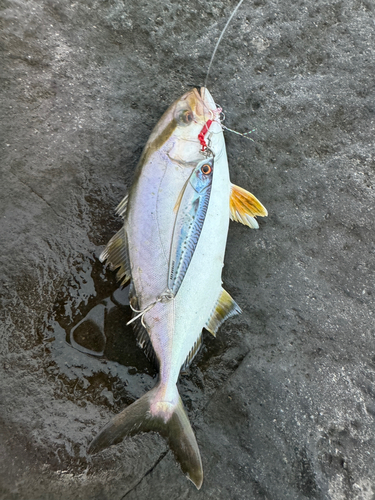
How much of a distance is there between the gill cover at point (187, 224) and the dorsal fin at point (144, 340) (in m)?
0.29

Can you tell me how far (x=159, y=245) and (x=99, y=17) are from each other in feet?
5.43

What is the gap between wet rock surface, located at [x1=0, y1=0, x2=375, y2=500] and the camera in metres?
2.09

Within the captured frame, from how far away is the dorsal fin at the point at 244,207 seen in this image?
2.25 m

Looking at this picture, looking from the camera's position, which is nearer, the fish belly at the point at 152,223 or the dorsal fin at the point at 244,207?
the fish belly at the point at 152,223

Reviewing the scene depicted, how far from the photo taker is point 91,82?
2365mm

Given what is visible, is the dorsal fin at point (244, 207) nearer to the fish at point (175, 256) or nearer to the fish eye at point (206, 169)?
the fish at point (175, 256)

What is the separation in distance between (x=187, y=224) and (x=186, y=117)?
666 mm

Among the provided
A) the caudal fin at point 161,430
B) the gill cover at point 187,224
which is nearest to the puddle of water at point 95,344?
the caudal fin at point 161,430

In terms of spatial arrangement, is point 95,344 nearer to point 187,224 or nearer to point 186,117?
point 187,224

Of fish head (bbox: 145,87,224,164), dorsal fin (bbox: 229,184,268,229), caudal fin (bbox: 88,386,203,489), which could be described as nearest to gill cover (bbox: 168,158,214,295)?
fish head (bbox: 145,87,224,164)

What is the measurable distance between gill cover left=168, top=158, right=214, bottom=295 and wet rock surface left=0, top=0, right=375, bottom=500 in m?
0.42

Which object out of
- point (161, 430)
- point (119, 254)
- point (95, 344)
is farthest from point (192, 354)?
point (119, 254)

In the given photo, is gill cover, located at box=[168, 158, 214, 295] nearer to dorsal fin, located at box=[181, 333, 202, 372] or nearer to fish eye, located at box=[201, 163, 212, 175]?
fish eye, located at box=[201, 163, 212, 175]

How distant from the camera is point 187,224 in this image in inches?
78.6
